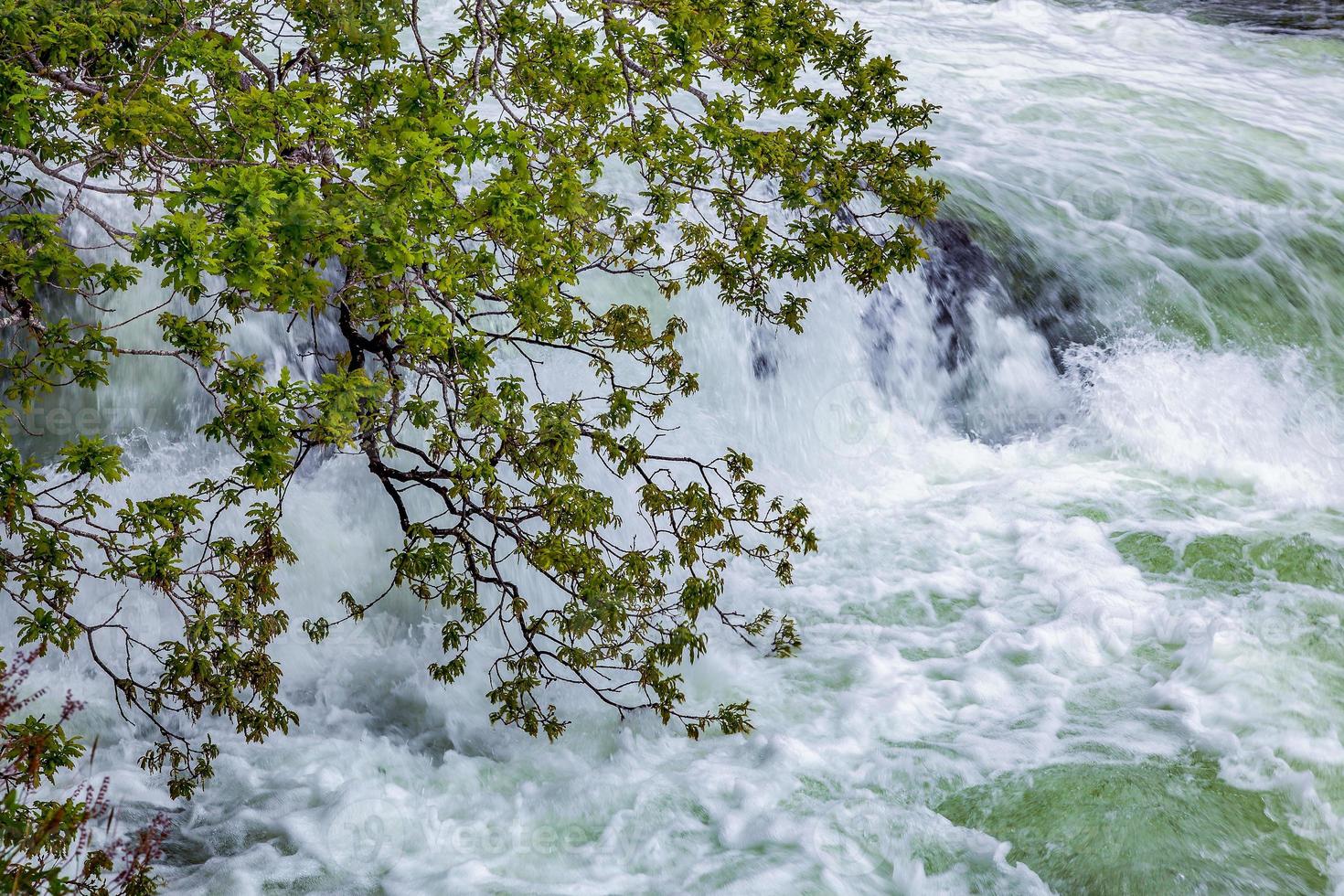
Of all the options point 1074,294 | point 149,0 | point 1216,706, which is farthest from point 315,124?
point 1074,294

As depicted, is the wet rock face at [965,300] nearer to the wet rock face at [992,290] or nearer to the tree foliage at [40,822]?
the wet rock face at [992,290]

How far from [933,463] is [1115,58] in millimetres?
7841

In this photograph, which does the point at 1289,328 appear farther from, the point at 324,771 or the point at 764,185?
the point at 324,771

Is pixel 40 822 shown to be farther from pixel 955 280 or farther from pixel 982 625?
pixel 955 280

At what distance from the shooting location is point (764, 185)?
7.87m

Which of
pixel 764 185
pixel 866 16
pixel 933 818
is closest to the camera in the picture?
pixel 933 818
